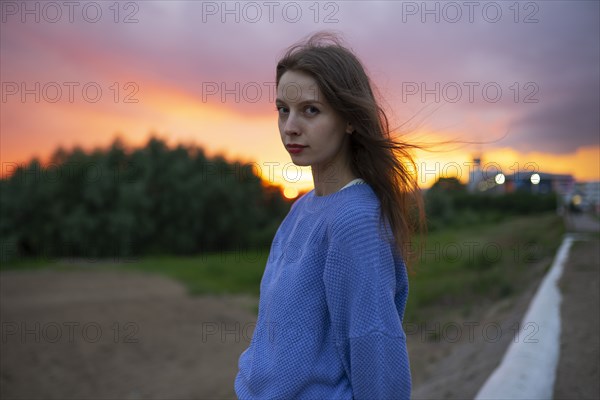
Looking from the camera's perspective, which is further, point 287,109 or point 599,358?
point 599,358

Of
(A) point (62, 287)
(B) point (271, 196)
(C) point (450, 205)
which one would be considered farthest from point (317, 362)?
(C) point (450, 205)

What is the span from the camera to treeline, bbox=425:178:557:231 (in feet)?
77.1

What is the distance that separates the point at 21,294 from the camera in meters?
9.44

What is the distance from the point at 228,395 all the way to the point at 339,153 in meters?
4.05

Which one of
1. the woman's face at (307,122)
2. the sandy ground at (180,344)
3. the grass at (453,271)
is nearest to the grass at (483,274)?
the grass at (453,271)

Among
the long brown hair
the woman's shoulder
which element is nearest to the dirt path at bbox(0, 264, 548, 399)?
the long brown hair

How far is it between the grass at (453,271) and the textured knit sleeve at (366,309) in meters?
5.87

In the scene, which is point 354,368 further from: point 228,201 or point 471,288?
point 228,201

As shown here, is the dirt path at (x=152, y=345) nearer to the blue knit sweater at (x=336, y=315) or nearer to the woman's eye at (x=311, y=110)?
the blue knit sweater at (x=336, y=315)

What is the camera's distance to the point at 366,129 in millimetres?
1144

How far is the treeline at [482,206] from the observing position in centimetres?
2350

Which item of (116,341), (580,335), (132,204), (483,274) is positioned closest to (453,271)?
(483,274)

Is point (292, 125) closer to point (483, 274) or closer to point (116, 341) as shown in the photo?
point (116, 341)

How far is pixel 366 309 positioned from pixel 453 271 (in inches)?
455
